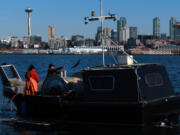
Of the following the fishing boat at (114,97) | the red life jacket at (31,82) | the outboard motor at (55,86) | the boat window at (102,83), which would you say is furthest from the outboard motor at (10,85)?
the boat window at (102,83)

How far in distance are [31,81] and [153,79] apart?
4460 mm

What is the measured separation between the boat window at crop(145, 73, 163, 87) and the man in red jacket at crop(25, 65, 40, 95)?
13.8 feet

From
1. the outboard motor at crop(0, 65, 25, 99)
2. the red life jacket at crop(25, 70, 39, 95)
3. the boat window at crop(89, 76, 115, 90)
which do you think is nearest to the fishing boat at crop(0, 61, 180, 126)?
the boat window at crop(89, 76, 115, 90)

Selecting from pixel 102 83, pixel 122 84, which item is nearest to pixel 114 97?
pixel 122 84

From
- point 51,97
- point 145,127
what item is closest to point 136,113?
point 145,127

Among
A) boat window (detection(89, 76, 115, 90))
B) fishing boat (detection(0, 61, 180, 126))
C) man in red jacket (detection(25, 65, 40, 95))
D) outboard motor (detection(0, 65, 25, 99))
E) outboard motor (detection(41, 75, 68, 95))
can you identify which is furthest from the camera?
outboard motor (detection(0, 65, 25, 99))

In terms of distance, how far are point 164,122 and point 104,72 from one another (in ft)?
8.75

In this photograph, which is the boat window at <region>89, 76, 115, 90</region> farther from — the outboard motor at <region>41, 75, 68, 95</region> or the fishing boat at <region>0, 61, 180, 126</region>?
the outboard motor at <region>41, 75, 68, 95</region>

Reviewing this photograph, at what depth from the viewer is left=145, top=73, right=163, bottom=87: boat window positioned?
43.6 feet

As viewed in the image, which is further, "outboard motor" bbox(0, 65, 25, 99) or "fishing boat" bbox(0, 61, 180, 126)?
"outboard motor" bbox(0, 65, 25, 99)

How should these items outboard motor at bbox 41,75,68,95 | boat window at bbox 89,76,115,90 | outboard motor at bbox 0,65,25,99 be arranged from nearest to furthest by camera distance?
boat window at bbox 89,76,115,90 < outboard motor at bbox 41,75,68,95 < outboard motor at bbox 0,65,25,99

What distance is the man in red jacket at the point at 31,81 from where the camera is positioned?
15.1 metres

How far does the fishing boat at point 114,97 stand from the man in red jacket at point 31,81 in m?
0.57

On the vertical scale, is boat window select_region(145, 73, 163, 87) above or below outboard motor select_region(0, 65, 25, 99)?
above
